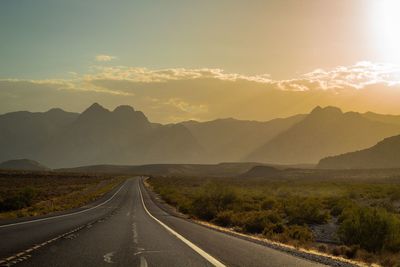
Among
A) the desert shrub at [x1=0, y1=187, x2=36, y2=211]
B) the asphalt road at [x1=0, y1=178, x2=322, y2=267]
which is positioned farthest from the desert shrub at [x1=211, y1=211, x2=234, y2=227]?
the desert shrub at [x1=0, y1=187, x2=36, y2=211]

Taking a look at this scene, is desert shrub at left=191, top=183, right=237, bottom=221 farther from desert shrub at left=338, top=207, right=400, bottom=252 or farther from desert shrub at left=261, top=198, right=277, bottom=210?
desert shrub at left=338, top=207, right=400, bottom=252

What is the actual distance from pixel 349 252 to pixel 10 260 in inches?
402

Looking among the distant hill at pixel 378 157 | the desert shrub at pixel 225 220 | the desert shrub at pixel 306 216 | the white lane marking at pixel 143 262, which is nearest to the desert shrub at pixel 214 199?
the desert shrub at pixel 225 220

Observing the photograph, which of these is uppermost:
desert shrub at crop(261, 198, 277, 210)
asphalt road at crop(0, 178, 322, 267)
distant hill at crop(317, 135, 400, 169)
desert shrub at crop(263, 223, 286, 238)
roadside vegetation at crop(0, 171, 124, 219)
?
distant hill at crop(317, 135, 400, 169)

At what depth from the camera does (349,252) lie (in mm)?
14102

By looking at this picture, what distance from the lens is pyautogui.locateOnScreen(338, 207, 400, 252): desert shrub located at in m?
14.7

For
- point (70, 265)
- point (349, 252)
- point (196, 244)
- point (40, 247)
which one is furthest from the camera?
point (349, 252)

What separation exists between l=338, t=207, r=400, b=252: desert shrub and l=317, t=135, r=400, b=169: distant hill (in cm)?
14626

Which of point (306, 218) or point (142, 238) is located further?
point (306, 218)

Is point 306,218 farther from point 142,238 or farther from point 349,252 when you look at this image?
point 142,238

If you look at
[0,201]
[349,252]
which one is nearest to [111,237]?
[349,252]

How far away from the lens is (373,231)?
1521 cm

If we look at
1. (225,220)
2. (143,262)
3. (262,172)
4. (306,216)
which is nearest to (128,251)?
(143,262)

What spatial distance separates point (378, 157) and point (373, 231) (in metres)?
160
